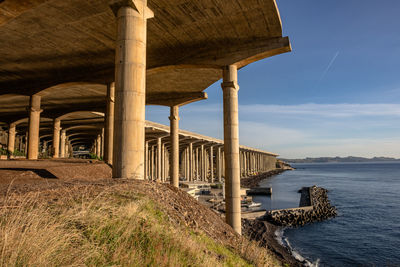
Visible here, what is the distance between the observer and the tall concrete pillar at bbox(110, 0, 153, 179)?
10.2m

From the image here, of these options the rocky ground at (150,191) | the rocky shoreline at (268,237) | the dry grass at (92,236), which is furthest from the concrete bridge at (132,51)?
the rocky shoreline at (268,237)

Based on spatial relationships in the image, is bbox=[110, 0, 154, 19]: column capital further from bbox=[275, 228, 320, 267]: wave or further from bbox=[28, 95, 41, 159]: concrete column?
bbox=[28, 95, 41, 159]: concrete column

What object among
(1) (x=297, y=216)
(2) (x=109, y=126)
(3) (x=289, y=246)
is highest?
(2) (x=109, y=126)

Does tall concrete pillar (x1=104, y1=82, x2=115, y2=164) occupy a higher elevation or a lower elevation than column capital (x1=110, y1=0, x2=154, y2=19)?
lower

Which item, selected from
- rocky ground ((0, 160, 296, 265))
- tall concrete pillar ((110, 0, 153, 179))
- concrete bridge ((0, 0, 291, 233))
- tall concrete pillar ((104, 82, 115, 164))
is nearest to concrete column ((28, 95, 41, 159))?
concrete bridge ((0, 0, 291, 233))

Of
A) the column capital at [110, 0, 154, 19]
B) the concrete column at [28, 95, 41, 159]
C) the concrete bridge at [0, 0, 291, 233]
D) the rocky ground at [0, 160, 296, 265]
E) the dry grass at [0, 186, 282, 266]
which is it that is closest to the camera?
the dry grass at [0, 186, 282, 266]

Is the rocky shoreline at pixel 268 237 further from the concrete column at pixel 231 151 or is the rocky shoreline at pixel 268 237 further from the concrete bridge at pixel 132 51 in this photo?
the concrete bridge at pixel 132 51

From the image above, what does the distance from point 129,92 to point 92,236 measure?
7.05 meters

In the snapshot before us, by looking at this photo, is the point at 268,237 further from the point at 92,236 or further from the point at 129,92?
the point at 92,236

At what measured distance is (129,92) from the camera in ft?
34.3

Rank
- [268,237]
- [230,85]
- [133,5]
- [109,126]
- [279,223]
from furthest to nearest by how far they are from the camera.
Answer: [279,223] < [268,237] < [109,126] < [230,85] < [133,5]

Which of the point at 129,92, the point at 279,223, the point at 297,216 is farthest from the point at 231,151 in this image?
the point at 297,216

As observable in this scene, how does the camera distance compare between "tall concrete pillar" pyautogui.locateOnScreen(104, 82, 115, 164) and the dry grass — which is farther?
"tall concrete pillar" pyautogui.locateOnScreen(104, 82, 115, 164)

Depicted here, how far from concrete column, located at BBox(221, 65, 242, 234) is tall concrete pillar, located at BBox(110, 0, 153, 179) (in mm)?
8795
